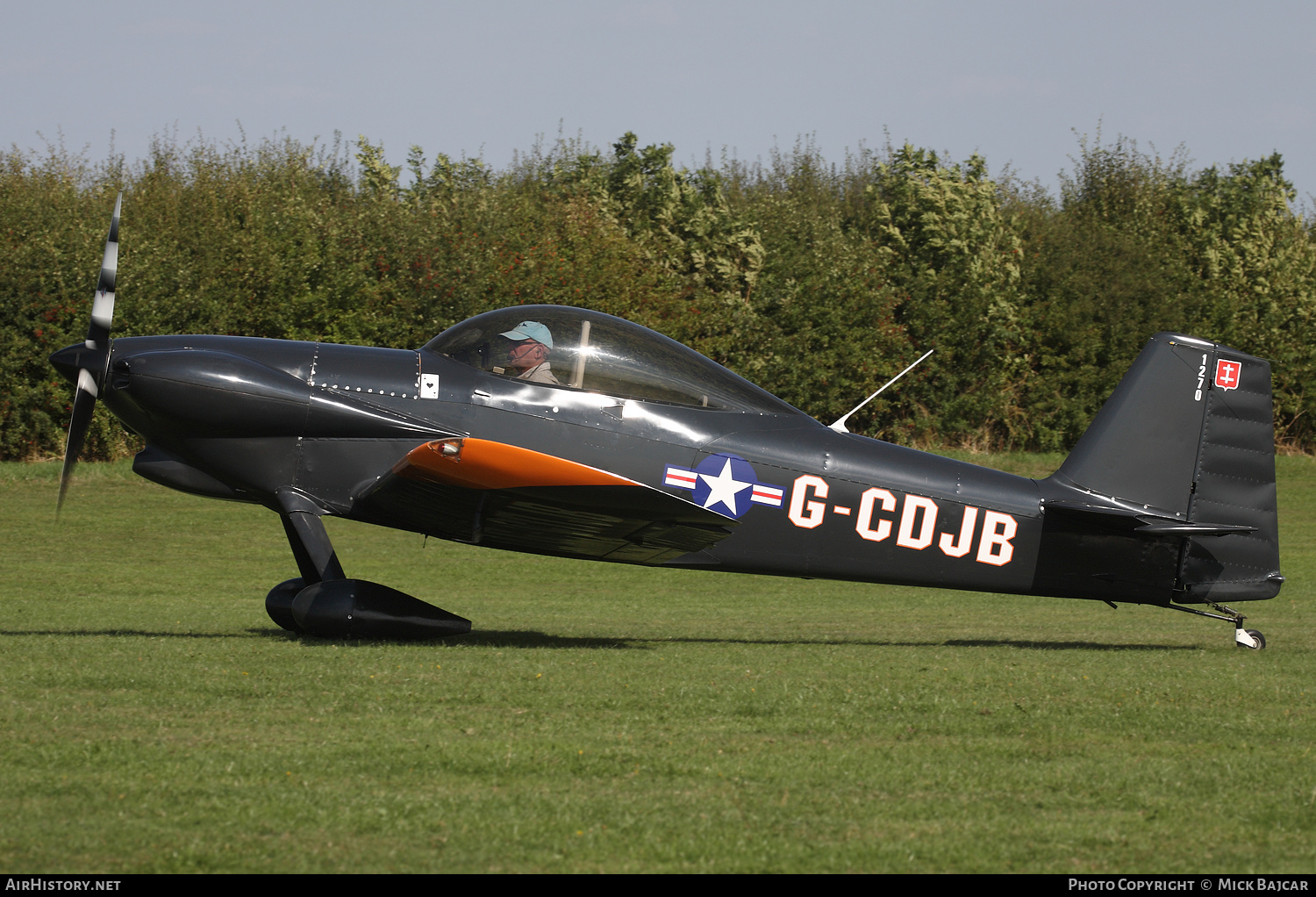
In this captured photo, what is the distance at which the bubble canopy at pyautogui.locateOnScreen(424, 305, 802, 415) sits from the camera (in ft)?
29.3

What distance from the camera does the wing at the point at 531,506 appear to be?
7.84 metres

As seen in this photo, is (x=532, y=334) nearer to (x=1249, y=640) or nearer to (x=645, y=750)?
(x=645, y=750)

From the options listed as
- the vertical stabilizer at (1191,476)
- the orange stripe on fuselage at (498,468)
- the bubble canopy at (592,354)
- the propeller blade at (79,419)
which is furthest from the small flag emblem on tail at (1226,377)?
the propeller blade at (79,419)

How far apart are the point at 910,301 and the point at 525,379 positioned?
23525 mm

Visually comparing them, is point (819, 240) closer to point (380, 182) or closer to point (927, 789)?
point (380, 182)

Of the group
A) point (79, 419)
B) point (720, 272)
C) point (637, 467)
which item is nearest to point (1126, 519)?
point (637, 467)

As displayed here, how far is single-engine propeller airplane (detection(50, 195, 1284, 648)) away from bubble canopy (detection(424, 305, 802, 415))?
0.06 ft

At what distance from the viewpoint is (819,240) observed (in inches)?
1240

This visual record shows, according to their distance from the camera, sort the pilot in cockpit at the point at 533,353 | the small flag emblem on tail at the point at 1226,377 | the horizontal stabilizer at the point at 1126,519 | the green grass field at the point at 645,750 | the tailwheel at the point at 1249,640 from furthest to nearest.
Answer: the tailwheel at the point at 1249,640, the small flag emblem on tail at the point at 1226,377, the horizontal stabilizer at the point at 1126,519, the pilot in cockpit at the point at 533,353, the green grass field at the point at 645,750

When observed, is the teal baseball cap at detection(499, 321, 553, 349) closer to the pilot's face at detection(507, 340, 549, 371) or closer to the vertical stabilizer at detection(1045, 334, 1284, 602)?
the pilot's face at detection(507, 340, 549, 371)

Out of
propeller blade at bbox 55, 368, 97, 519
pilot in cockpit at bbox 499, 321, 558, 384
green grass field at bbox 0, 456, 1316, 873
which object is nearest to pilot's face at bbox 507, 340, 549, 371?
pilot in cockpit at bbox 499, 321, 558, 384

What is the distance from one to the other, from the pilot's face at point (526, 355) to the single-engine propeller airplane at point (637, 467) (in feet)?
0.05

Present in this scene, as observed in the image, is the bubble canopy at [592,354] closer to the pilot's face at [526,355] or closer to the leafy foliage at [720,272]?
the pilot's face at [526,355]

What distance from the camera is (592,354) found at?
8969 millimetres
